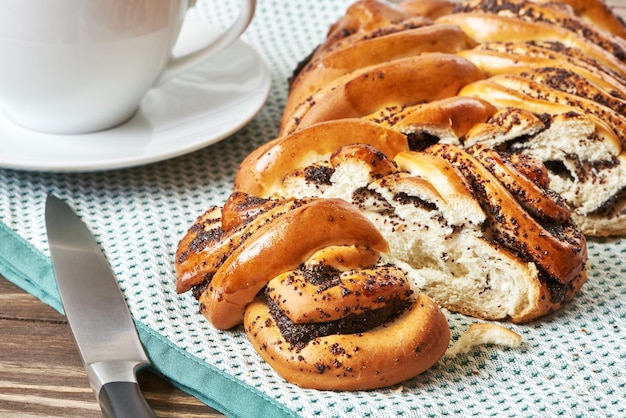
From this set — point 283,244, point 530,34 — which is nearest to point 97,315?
point 283,244

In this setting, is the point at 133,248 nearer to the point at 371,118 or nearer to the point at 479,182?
the point at 371,118

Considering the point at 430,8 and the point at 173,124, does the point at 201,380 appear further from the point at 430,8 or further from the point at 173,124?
the point at 430,8

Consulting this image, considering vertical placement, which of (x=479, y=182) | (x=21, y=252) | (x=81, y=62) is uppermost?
(x=479, y=182)

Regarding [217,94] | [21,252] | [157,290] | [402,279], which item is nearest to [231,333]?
[157,290]

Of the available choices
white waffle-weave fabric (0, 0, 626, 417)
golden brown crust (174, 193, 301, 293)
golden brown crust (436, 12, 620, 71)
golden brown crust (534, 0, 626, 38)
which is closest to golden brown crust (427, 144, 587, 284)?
white waffle-weave fabric (0, 0, 626, 417)

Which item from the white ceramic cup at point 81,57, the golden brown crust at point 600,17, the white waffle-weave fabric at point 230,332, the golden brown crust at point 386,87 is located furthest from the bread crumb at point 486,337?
the golden brown crust at point 600,17

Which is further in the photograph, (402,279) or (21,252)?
(21,252)

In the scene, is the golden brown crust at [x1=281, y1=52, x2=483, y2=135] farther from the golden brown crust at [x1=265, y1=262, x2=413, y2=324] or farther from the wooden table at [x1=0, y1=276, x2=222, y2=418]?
the wooden table at [x1=0, y1=276, x2=222, y2=418]
